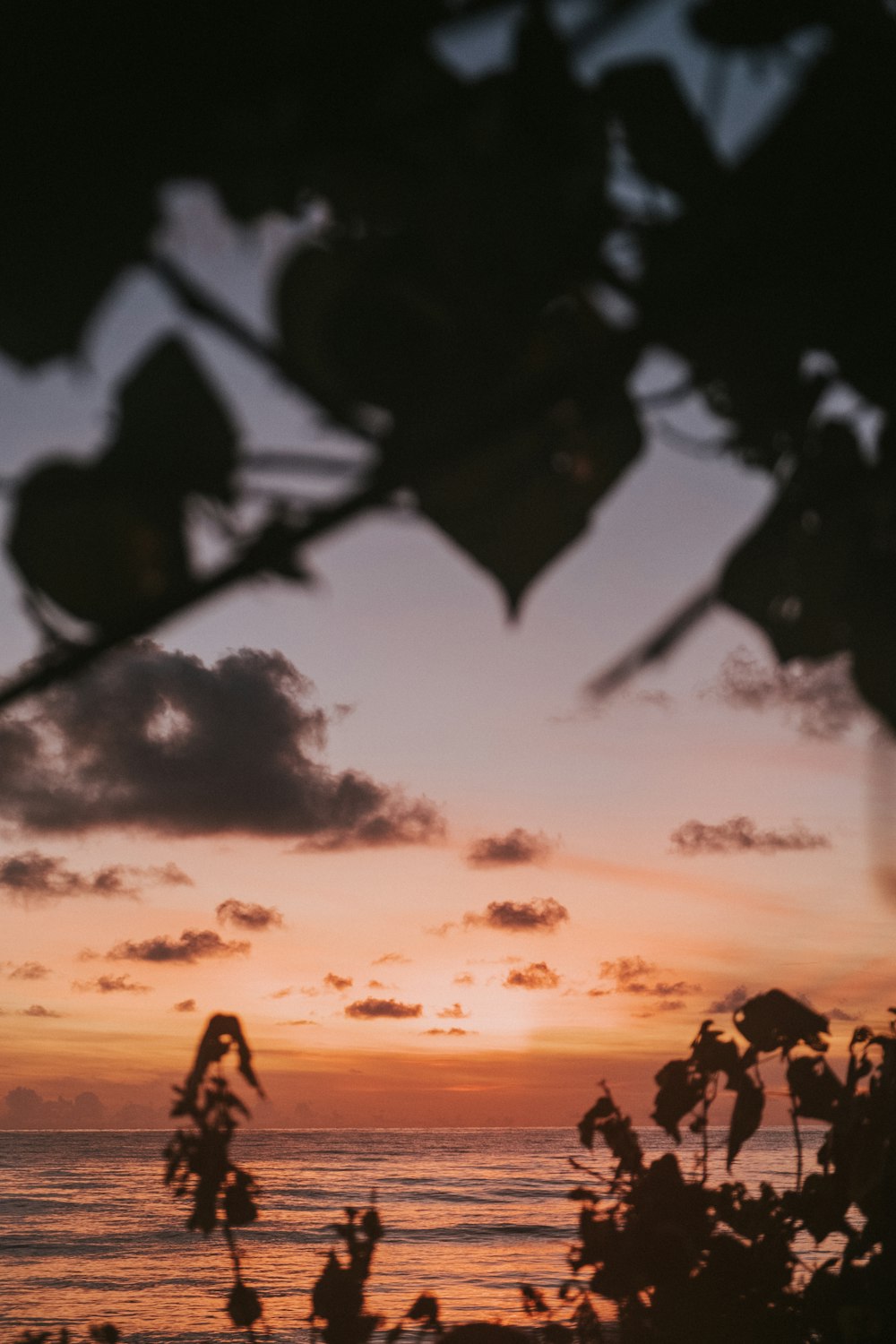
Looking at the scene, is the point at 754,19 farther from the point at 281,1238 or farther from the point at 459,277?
the point at 281,1238

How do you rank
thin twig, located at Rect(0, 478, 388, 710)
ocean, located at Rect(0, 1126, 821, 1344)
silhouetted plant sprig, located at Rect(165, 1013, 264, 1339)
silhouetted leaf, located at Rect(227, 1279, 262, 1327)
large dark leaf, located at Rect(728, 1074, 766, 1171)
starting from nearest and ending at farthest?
thin twig, located at Rect(0, 478, 388, 710)
large dark leaf, located at Rect(728, 1074, 766, 1171)
silhouetted plant sprig, located at Rect(165, 1013, 264, 1339)
silhouetted leaf, located at Rect(227, 1279, 262, 1327)
ocean, located at Rect(0, 1126, 821, 1344)

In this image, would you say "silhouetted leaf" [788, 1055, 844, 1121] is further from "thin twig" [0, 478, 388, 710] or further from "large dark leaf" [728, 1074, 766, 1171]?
"thin twig" [0, 478, 388, 710]

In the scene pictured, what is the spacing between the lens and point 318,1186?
62031mm

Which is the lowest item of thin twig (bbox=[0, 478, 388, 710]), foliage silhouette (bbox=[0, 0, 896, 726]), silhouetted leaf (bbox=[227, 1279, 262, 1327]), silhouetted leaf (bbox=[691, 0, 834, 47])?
silhouetted leaf (bbox=[227, 1279, 262, 1327])

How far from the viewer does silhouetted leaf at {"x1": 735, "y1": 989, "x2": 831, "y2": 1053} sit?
2.67 metres

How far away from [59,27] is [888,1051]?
4.76m

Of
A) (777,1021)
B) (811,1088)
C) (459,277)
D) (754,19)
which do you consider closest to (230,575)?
(459,277)

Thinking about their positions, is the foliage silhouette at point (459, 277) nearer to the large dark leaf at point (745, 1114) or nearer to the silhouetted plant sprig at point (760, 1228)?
the large dark leaf at point (745, 1114)

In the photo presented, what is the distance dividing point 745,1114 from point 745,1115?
17 mm

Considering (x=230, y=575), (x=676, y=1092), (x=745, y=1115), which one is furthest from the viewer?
(x=676, y=1092)

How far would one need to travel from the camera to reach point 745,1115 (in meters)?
3.05

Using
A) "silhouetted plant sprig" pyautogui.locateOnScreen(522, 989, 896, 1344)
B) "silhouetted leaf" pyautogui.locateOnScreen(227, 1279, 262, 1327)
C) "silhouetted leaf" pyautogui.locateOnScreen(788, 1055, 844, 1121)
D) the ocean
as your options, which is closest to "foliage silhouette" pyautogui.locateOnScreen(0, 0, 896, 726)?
"silhouetted plant sprig" pyautogui.locateOnScreen(522, 989, 896, 1344)

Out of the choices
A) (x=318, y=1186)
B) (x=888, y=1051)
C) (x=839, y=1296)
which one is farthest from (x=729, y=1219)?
(x=318, y=1186)

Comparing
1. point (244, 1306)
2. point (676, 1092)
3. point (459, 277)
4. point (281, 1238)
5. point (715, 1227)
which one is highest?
point (459, 277)
